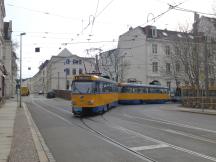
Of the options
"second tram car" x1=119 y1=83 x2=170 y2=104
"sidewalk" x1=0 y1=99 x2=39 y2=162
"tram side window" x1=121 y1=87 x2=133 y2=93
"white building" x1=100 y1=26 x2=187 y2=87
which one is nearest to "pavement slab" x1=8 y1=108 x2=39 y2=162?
"sidewalk" x1=0 y1=99 x2=39 y2=162

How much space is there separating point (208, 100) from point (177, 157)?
28978 millimetres

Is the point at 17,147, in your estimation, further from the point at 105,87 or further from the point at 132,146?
the point at 105,87

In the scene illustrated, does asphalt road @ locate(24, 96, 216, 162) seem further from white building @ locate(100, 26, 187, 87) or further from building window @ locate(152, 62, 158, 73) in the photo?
building window @ locate(152, 62, 158, 73)

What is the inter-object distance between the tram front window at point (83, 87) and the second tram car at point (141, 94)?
861 inches

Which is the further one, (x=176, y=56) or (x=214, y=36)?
(x=176, y=56)

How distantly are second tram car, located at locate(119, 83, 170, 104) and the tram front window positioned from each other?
21870 millimetres

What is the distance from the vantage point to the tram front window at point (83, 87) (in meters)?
27.6

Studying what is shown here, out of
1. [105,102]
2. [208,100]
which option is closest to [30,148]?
[105,102]

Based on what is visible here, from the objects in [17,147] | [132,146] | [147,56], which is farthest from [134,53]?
[17,147]

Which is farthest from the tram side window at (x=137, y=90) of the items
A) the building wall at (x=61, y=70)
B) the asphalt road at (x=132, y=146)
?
the building wall at (x=61, y=70)

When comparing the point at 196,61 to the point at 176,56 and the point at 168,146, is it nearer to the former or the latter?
the point at 176,56

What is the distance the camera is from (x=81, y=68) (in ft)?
387

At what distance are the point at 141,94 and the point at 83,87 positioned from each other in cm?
2599

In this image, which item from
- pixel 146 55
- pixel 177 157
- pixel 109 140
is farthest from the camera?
pixel 146 55
